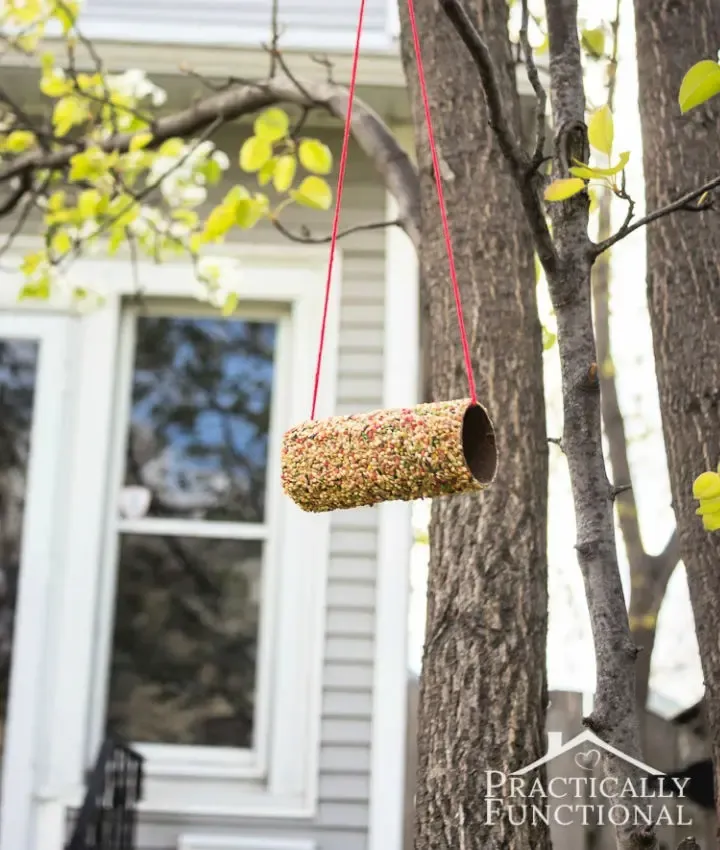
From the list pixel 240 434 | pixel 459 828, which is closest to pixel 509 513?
pixel 459 828

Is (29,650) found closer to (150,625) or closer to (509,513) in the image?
(150,625)

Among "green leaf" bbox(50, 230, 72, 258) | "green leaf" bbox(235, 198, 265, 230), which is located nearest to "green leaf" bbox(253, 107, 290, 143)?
"green leaf" bbox(235, 198, 265, 230)

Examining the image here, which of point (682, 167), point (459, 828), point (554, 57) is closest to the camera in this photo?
point (554, 57)

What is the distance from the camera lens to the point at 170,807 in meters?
3.78

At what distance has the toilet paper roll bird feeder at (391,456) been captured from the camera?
1374 millimetres

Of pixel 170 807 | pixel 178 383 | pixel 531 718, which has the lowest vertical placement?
pixel 170 807

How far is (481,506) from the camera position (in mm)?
1989

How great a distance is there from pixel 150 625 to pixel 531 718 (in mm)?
2447

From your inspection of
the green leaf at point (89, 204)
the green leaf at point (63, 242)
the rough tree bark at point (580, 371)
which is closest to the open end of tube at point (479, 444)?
the rough tree bark at point (580, 371)

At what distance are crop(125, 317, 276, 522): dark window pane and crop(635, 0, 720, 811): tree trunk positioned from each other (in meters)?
2.30

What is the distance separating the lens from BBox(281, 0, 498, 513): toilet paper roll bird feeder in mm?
1374

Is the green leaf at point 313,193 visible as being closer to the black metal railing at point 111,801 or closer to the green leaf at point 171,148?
the green leaf at point 171,148

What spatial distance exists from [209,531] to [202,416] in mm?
461

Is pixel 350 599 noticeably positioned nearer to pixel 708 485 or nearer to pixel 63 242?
pixel 63 242
